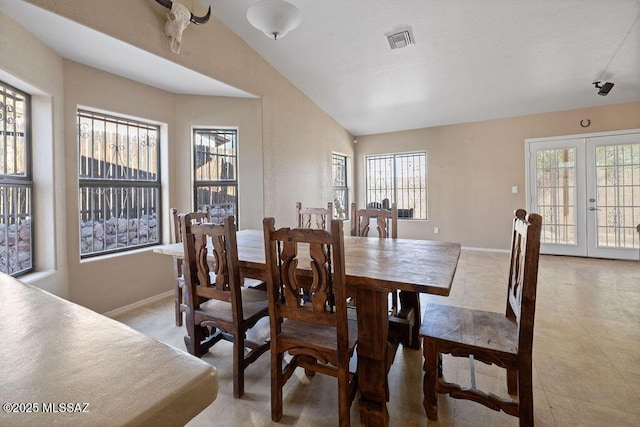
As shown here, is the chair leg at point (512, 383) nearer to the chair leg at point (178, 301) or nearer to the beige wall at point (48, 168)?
the chair leg at point (178, 301)

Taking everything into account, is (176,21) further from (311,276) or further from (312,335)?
(312,335)

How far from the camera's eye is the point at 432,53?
3.59 m

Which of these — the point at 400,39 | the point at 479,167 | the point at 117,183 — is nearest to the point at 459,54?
the point at 400,39

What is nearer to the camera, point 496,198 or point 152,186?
point 152,186

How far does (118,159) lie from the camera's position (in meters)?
3.10

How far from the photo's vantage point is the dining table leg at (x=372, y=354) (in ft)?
4.72

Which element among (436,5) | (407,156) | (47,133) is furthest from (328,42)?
(407,156)

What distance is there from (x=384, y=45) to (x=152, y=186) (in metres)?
3.16

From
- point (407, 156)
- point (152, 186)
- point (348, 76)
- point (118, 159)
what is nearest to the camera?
point (118, 159)

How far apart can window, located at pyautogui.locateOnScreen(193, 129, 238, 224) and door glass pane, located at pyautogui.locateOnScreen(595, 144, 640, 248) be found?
222 inches

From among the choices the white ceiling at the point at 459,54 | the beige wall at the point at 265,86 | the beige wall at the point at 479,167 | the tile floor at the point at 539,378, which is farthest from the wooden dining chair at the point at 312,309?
the beige wall at the point at 479,167

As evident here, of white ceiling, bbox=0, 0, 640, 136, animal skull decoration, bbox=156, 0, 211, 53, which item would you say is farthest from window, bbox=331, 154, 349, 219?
animal skull decoration, bbox=156, 0, 211, 53

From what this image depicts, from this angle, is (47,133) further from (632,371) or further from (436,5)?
(632,371)

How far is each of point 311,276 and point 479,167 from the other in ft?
16.8
